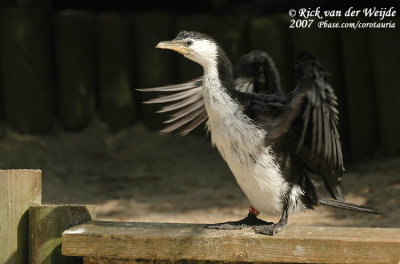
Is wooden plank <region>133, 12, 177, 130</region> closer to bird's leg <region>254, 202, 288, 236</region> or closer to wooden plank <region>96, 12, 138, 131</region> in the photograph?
wooden plank <region>96, 12, 138, 131</region>

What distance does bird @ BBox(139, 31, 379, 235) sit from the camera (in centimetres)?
273

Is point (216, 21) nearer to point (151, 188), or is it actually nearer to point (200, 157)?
point (200, 157)

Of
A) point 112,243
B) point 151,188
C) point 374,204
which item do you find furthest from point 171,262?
point 151,188

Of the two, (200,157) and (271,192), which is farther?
(200,157)

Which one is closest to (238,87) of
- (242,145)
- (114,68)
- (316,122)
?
(242,145)

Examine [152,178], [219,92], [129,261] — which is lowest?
[152,178]

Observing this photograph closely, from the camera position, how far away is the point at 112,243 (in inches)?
105

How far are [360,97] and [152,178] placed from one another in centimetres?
221

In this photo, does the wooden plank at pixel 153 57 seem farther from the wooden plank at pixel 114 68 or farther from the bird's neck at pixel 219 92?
the bird's neck at pixel 219 92

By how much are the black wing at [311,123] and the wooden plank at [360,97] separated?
3399mm

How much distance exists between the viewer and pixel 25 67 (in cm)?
699

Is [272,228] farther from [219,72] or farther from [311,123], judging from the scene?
[219,72]

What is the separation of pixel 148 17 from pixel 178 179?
1.98 m

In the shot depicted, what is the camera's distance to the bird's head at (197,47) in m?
2.90
